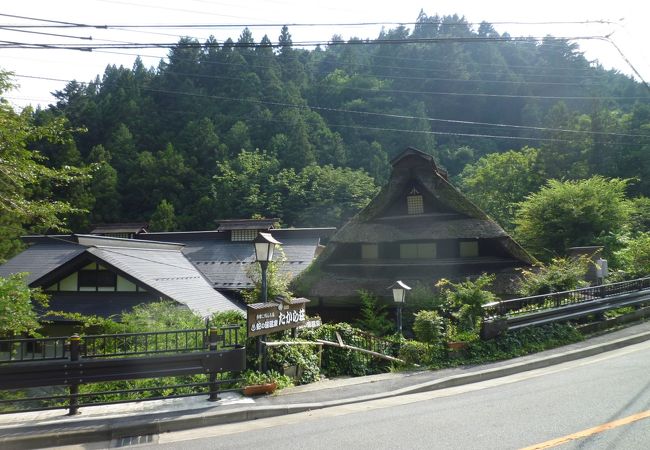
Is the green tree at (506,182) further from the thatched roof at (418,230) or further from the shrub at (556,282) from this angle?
the shrub at (556,282)


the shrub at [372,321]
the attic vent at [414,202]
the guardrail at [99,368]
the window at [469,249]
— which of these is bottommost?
the shrub at [372,321]

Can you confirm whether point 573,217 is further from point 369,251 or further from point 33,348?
point 33,348

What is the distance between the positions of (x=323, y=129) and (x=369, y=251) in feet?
148

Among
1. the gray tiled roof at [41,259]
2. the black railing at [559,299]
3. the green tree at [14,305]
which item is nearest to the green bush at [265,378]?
the green tree at [14,305]

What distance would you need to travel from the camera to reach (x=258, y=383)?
877cm

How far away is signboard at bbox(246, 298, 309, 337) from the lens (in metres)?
8.84

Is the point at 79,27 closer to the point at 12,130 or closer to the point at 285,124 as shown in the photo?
the point at 12,130

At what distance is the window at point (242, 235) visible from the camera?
36625 mm

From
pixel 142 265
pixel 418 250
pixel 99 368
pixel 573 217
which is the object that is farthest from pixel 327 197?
pixel 99 368

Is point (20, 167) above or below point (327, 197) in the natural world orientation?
below

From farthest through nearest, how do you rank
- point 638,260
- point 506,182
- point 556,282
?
point 506,182, point 638,260, point 556,282

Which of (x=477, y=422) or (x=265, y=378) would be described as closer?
(x=477, y=422)

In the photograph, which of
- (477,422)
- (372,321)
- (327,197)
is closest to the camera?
(477,422)

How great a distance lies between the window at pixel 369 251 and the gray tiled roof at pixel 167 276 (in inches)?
267
